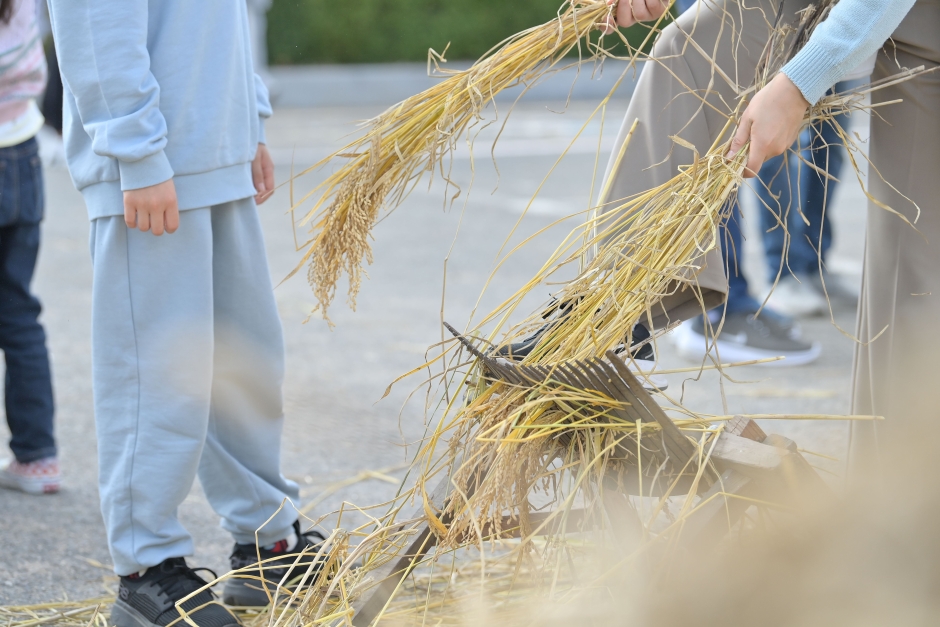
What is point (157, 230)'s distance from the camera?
1.84m

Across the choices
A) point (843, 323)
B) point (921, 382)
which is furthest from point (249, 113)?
point (843, 323)

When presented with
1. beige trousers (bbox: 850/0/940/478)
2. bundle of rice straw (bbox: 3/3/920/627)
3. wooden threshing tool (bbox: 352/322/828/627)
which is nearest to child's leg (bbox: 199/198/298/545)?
bundle of rice straw (bbox: 3/3/920/627)

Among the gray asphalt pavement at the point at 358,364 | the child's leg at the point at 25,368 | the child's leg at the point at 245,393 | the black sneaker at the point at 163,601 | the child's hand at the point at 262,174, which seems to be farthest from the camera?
the child's leg at the point at 25,368

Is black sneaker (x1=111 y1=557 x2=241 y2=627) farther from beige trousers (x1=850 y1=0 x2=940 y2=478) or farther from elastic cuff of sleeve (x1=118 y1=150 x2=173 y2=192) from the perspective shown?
beige trousers (x1=850 y1=0 x2=940 y2=478)

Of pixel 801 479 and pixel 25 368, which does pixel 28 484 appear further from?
pixel 801 479

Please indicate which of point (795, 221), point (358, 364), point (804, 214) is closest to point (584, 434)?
point (358, 364)

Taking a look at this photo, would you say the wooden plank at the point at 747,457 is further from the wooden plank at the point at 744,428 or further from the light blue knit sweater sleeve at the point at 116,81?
the light blue knit sweater sleeve at the point at 116,81

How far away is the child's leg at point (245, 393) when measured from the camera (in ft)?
6.82

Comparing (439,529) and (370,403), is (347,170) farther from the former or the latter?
(370,403)

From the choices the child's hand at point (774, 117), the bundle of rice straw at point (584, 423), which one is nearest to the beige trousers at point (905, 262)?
the bundle of rice straw at point (584, 423)

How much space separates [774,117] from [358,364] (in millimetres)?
2485

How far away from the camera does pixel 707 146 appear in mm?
1924

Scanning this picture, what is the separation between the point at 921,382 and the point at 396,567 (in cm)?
104

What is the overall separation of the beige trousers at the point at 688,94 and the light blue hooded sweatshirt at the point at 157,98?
0.74 meters
